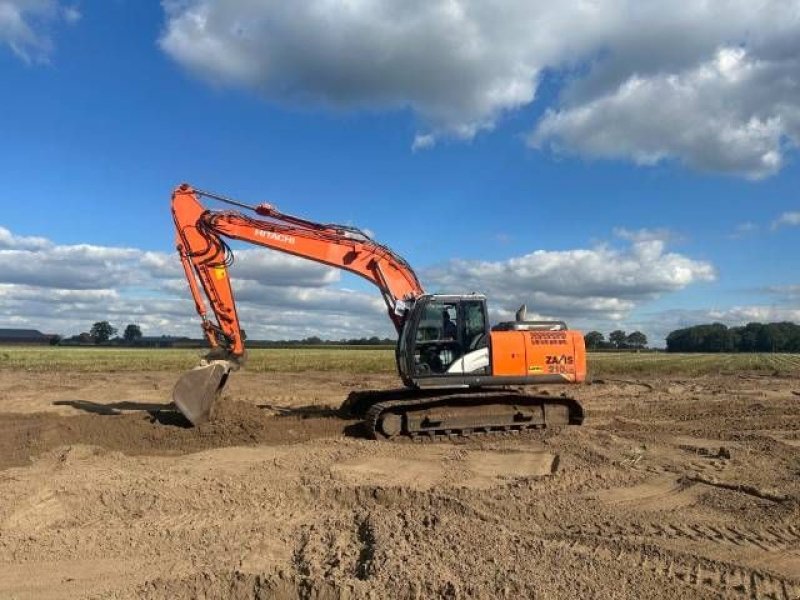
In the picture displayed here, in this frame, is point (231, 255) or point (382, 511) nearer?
point (382, 511)

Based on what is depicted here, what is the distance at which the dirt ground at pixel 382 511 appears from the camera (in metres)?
5.42

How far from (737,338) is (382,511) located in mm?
128483

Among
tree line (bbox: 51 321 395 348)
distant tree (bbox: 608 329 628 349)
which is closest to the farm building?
tree line (bbox: 51 321 395 348)

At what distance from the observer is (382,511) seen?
7184 millimetres

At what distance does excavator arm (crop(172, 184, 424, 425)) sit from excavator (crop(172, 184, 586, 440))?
0.07 ft

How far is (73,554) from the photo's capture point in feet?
20.1

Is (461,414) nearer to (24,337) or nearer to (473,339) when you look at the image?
(473,339)

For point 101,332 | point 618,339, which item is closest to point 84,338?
point 101,332

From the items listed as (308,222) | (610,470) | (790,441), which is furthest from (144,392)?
(790,441)

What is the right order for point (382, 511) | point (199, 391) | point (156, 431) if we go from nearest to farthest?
point (382, 511)
point (156, 431)
point (199, 391)

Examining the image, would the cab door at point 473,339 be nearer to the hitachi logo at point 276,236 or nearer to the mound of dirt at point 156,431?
the mound of dirt at point 156,431

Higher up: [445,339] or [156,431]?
[445,339]

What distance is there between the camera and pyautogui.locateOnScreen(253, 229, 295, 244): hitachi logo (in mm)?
13922

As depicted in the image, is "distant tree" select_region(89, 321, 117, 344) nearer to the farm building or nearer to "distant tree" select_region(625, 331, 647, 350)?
the farm building
